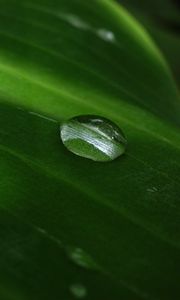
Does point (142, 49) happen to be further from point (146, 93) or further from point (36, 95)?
point (36, 95)

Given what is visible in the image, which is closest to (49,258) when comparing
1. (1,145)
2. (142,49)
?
(1,145)

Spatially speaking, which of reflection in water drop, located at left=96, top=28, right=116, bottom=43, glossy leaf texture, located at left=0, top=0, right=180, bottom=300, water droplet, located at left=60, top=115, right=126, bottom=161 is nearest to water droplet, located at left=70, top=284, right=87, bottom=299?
glossy leaf texture, located at left=0, top=0, right=180, bottom=300

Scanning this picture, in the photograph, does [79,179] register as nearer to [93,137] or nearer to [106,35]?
[93,137]

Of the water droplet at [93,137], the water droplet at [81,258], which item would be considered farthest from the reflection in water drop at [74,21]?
the water droplet at [81,258]

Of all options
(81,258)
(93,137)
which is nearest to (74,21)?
(93,137)

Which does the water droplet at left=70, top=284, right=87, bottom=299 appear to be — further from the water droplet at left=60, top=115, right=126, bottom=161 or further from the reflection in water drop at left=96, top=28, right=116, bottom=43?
the reflection in water drop at left=96, top=28, right=116, bottom=43

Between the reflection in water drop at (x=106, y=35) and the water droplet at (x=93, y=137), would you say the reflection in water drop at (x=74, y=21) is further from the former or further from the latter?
the water droplet at (x=93, y=137)
